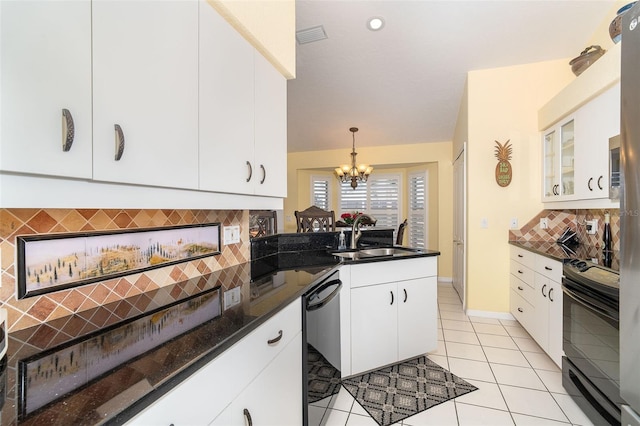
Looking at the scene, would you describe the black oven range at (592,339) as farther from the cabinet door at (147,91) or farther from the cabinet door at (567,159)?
A: the cabinet door at (147,91)

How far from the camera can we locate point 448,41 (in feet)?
10.2

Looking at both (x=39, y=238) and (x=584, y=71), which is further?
(x=584, y=71)

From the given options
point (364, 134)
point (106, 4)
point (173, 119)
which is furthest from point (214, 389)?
point (364, 134)

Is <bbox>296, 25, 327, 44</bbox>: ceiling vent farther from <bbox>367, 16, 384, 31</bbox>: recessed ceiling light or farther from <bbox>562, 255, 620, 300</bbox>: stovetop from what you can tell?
<bbox>562, 255, 620, 300</bbox>: stovetop

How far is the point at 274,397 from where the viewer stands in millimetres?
1154

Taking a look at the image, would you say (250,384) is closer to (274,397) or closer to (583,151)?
(274,397)

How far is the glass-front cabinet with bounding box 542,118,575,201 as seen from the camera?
2693 millimetres

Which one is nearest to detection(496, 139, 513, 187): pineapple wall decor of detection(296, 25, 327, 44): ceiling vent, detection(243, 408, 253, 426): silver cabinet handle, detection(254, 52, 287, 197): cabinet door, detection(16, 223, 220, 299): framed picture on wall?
detection(296, 25, 327, 44): ceiling vent

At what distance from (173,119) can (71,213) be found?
47 cm

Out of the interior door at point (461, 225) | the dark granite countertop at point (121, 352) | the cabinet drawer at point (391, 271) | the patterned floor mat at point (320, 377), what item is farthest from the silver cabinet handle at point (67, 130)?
the interior door at point (461, 225)

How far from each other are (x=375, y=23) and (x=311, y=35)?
640 mm

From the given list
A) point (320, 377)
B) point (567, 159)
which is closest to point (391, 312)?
point (320, 377)

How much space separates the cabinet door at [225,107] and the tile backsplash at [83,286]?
0.35 m

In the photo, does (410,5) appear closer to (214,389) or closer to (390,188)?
(214,389)
